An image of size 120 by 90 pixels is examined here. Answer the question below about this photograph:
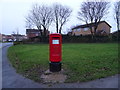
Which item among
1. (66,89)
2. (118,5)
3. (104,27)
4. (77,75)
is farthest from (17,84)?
(104,27)

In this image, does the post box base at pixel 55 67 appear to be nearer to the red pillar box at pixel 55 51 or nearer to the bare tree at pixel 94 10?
the red pillar box at pixel 55 51

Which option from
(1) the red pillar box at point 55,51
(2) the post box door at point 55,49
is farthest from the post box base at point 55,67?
(2) the post box door at point 55,49

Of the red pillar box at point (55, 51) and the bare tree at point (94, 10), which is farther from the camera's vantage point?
the bare tree at point (94, 10)

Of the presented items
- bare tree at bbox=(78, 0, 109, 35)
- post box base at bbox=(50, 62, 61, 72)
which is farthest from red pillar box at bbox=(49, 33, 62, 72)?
bare tree at bbox=(78, 0, 109, 35)

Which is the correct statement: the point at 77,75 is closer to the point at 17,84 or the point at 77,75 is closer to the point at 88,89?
the point at 88,89

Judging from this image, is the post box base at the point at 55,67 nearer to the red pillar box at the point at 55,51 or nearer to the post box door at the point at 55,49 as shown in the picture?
the red pillar box at the point at 55,51

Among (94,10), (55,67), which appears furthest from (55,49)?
(94,10)

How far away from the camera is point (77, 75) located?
15.0ft

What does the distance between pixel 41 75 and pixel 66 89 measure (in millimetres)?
1590

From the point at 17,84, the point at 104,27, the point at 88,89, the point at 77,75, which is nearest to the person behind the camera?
the point at 88,89

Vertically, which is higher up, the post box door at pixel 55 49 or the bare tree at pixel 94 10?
the bare tree at pixel 94 10

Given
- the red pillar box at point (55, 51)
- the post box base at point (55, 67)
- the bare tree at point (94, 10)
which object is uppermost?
the bare tree at point (94, 10)

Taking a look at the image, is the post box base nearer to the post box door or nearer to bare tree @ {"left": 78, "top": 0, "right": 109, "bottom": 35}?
the post box door

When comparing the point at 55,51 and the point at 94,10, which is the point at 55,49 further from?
the point at 94,10
